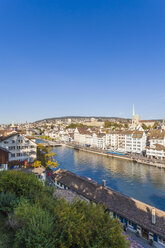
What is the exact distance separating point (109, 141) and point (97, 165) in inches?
1125

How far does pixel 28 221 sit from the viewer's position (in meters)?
6.81

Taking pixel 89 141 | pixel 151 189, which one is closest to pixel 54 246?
pixel 151 189

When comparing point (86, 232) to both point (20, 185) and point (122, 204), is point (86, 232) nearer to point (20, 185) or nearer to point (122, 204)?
point (20, 185)

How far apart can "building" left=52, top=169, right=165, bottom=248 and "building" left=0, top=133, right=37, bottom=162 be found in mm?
12192

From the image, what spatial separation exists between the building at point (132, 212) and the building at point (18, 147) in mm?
12192

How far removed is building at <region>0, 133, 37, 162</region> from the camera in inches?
1109

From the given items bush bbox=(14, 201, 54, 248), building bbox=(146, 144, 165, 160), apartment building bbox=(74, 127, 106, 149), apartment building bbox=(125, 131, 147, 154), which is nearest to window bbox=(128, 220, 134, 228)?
bush bbox=(14, 201, 54, 248)

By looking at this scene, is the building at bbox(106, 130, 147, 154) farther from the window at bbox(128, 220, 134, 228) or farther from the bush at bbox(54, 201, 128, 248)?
the bush at bbox(54, 201, 128, 248)

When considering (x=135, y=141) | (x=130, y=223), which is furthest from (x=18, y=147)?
(x=135, y=141)

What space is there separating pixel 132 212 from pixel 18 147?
69.3 ft

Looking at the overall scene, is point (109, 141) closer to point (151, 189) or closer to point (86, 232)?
point (151, 189)

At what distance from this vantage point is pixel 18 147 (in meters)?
28.9

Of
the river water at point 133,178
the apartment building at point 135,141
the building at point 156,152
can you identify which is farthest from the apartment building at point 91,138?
the river water at point 133,178

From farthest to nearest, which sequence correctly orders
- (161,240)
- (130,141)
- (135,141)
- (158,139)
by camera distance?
1. (130,141)
2. (135,141)
3. (158,139)
4. (161,240)
